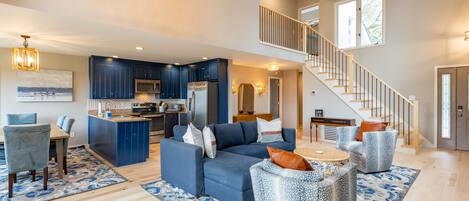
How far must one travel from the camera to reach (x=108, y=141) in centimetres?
484

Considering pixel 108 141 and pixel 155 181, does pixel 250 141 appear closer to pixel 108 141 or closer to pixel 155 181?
pixel 155 181

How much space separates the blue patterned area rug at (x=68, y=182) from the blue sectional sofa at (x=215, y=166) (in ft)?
3.06

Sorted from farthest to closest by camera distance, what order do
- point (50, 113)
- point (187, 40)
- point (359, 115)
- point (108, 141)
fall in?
point (359, 115)
point (50, 113)
point (108, 141)
point (187, 40)

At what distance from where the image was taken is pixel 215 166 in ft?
9.89

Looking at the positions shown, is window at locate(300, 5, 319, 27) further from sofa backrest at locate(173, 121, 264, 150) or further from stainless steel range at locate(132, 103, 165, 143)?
sofa backrest at locate(173, 121, 264, 150)

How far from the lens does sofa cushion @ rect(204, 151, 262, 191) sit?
8.81 feet

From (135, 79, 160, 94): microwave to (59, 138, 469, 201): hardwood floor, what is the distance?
2087 millimetres

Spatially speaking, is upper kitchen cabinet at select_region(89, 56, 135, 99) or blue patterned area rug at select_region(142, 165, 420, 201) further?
upper kitchen cabinet at select_region(89, 56, 135, 99)

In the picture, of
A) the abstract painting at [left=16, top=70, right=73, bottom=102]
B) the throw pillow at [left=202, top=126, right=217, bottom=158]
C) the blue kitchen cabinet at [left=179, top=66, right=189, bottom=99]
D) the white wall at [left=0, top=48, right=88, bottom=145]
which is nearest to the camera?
the throw pillow at [left=202, top=126, right=217, bottom=158]

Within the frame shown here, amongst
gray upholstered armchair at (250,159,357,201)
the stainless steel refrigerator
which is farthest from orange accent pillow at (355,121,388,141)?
the stainless steel refrigerator

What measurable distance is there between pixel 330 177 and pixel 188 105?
5641 millimetres

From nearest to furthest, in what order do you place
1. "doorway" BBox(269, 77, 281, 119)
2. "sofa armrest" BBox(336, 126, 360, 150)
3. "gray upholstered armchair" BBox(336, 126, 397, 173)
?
"gray upholstered armchair" BBox(336, 126, 397, 173), "sofa armrest" BBox(336, 126, 360, 150), "doorway" BBox(269, 77, 281, 119)

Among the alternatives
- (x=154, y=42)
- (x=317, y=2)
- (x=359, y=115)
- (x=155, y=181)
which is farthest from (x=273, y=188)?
(x=317, y=2)

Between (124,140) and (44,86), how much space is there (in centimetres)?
277
